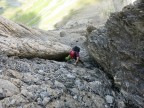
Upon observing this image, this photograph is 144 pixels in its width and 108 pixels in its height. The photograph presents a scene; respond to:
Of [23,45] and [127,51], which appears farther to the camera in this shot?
[23,45]

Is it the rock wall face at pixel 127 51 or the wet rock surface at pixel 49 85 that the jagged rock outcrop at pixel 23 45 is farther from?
the rock wall face at pixel 127 51

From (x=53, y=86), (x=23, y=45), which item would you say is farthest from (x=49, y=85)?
(x=23, y=45)

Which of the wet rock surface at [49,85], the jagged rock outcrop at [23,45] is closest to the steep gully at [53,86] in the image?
the wet rock surface at [49,85]

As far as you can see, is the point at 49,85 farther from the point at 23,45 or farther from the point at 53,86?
the point at 23,45

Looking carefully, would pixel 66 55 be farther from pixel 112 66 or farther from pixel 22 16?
pixel 22 16

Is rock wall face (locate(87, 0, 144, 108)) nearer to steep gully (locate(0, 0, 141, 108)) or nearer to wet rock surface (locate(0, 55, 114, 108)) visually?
steep gully (locate(0, 0, 141, 108))

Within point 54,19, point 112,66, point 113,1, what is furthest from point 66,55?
point 54,19

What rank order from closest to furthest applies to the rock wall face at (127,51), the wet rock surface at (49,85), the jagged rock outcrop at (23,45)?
the wet rock surface at (49,85) < the rock wall face at (127,51) < the jagged rock outcrop at (23,45)
